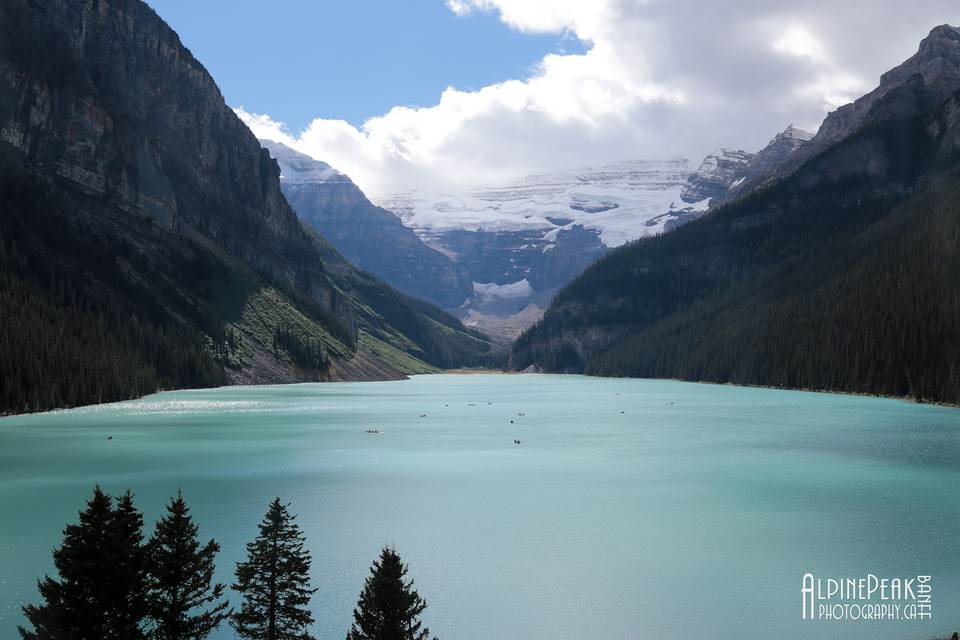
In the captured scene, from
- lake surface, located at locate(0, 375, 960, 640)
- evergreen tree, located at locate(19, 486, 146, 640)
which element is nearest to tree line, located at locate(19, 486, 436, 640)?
evergreen tree, located at locate(19, 486, 146, 640)

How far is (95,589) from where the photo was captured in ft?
67.6

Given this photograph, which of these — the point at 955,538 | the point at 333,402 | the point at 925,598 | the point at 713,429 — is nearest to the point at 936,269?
the point at 713,429

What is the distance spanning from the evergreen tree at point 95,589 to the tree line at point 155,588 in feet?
0.08

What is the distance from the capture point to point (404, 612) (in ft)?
71.3

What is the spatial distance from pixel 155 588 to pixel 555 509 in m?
30.9

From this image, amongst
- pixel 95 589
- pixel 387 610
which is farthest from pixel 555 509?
pixel 95 589

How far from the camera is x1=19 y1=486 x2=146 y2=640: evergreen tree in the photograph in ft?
66.2

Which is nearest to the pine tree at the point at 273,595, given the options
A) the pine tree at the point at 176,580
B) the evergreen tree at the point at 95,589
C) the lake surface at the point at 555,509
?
the pine tree at the point at 176,580

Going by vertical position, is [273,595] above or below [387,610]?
below

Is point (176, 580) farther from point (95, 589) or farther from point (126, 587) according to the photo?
point (95, 589)

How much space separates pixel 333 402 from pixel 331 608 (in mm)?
125304

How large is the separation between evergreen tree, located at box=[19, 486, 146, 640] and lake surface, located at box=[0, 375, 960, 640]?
30.0 ft

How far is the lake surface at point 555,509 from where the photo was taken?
104 feet

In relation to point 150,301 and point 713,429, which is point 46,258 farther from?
point 713,429
